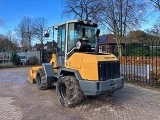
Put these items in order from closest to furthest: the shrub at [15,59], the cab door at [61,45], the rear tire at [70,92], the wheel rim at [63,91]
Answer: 1. the rear tire at [70,92]
2. the wheel rim at [63,91]
3. the cab door at [61,45]
4. the shrub at [15,59]

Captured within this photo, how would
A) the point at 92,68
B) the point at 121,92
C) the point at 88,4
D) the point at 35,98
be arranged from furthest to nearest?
the point at 88,4 < the point at 121,92 < the point at 35,98 < the point at 92,68

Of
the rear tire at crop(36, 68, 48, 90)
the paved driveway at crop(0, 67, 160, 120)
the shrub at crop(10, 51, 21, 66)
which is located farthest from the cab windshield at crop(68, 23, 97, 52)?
the shrub at crop(10, 51, 21, 66)

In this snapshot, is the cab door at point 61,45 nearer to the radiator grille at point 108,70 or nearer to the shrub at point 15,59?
the radiator grille at point 108,70

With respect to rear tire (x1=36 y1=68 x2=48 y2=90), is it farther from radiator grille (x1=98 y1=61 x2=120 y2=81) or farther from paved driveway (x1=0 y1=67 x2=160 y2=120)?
radiator grille (x1=98 y1=61 x2=120 y2=81)

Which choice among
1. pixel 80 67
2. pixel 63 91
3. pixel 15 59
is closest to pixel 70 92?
pixel 63 91

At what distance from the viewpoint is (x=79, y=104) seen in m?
6.50

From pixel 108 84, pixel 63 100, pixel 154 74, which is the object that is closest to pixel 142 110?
pixel 108 84

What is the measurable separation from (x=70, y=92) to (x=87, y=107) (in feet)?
2.27

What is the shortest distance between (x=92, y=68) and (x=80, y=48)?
44.4 inches

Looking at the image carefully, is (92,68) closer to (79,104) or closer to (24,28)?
(79,104)

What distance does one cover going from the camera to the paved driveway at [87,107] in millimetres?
5515

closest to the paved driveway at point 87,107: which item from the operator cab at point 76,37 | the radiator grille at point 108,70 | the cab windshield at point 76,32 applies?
the radiator grille at point 108,70

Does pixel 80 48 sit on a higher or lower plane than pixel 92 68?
higher

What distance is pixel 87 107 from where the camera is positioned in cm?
625
